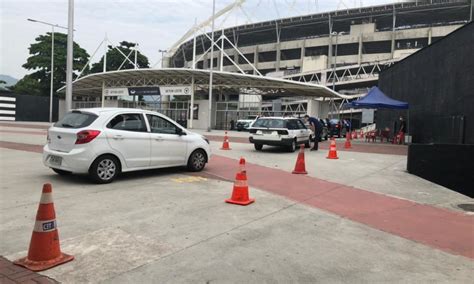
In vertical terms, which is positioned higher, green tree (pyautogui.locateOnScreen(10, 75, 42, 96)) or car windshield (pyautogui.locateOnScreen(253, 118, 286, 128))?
green tree (pyautogui.locateOnScreen(10, 75, 42, 96))

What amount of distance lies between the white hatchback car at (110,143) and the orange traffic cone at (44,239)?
13.9 ft

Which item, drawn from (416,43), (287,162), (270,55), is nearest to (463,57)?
(287,162)

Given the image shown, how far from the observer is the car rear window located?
888 centimetres

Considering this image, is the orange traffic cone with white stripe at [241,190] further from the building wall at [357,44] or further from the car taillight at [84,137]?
the building wall at [357,44]

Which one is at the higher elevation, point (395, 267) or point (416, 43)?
point (416, 43)

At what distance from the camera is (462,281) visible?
14.8 ft

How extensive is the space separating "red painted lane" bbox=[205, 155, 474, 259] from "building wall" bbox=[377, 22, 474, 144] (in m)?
8.72

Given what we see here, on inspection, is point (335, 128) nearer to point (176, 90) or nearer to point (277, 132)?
point (277, 132)

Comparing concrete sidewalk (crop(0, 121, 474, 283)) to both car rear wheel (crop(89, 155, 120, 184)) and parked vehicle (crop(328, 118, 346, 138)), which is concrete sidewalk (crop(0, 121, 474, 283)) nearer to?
car rear wheel (crop(89, 155, 120, 184))

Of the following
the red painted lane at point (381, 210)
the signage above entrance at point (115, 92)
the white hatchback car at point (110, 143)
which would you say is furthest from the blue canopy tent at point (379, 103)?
the signage above entrance at point (115, 92)

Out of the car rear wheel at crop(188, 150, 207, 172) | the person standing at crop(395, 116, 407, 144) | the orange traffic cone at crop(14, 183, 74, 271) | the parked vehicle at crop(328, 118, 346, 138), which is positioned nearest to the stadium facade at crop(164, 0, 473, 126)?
the parked vehicle at crop(328, 118, 346, 138)

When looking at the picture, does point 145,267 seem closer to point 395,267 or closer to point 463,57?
point 395,267

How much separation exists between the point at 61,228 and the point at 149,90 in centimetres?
4306

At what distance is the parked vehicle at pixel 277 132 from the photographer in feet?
57.3
